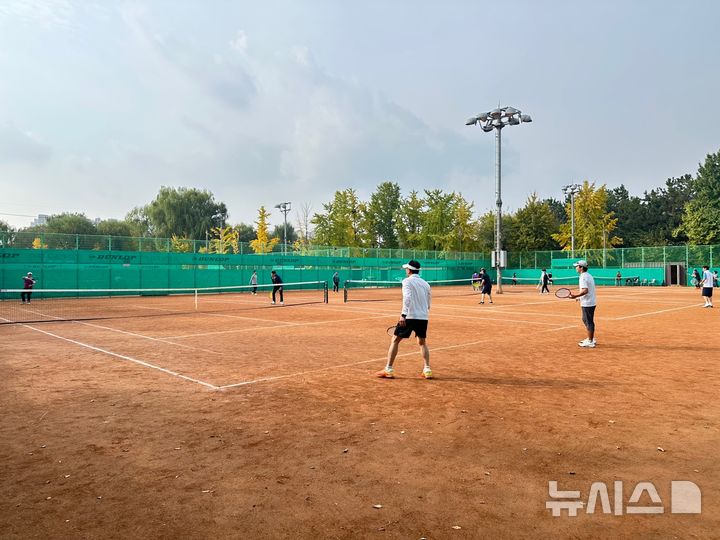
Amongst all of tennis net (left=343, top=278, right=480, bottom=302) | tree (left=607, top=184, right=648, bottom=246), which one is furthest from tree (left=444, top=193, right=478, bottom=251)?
tree (left=607, top=184, right=648, bottom=246)

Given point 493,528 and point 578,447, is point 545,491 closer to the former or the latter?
point 493,528

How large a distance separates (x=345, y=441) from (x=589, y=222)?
72.5 metres

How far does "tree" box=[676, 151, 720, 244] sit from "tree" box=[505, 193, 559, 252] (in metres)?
17.2

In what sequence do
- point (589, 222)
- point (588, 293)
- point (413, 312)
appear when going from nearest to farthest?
point (413, 312), point (588, 293), point (589, 222)

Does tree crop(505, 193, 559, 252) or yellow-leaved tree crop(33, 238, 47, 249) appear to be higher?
tree crop(505, 193, 559, 252)

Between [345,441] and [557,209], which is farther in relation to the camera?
[557,209]

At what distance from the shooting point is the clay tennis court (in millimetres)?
3613

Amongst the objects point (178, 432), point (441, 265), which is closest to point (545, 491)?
point (178, 432)

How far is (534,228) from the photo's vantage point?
2931 inches

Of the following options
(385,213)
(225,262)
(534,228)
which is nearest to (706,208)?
(534,228)

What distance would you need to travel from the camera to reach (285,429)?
554 cm

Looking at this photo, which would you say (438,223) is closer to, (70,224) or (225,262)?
(225,262)

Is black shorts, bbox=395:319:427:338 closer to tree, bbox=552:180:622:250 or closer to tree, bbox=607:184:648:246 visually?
tree, bbox=552:180:622:250

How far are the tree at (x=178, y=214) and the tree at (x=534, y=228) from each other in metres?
50.3
